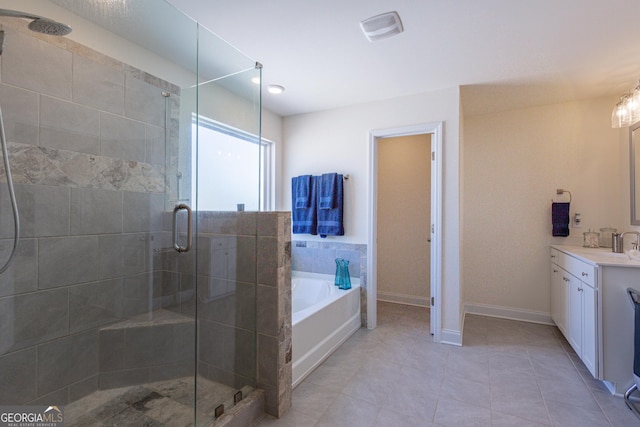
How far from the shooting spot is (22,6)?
4.99 ft

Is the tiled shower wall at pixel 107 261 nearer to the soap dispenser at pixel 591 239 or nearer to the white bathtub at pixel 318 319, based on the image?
the white bathtub at pixel 318 319

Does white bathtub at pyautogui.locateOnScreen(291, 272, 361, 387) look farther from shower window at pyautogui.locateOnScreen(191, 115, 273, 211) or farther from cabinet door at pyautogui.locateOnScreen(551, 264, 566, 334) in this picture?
A: cabinet door at pyautogui.locateOnScreen(551, 264, 566, 334)

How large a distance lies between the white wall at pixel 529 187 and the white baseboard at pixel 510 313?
0.04 m

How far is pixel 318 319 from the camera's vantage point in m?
2.38

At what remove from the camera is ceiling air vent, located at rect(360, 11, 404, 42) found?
1806 millimetres

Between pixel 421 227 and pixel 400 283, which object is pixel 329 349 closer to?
pixel 400 283

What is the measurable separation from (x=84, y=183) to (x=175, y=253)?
2.18 feet

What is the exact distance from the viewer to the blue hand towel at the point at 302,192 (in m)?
3.45

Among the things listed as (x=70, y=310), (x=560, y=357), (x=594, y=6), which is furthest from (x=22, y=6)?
(x=560, y=357)

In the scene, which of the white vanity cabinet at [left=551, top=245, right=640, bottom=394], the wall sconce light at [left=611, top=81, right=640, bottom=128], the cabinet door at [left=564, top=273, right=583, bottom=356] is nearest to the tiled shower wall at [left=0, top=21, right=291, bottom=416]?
the white vanity cabinet at [left=551, top=245, right=640, bottom=394]

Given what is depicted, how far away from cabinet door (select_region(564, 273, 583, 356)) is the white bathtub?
181 cm

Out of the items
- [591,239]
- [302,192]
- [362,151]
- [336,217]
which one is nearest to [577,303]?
[591,239]

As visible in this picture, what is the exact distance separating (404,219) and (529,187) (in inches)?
56.8

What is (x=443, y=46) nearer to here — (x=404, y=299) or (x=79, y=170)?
(x=79, y=170)
